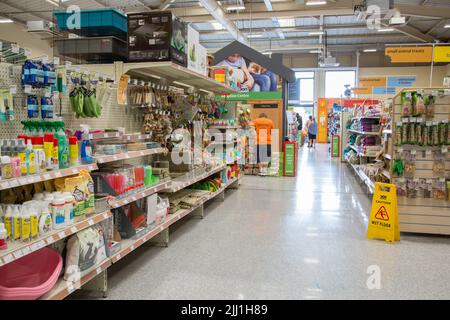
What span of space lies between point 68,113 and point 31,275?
1.42 m

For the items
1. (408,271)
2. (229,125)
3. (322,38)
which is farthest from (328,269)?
(322,38)

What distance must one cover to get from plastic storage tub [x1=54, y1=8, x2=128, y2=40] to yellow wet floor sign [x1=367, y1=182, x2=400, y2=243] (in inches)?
139

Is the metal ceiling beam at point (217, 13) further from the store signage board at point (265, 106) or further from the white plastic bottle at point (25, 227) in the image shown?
the white plastic bottle at point (25, 227)

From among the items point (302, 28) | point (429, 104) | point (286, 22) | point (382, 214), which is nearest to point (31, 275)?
point (382, 214)

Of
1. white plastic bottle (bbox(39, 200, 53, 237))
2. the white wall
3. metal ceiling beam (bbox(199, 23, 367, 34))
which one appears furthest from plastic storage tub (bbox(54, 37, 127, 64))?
metal ceiling beam (bbox(199, 23, 367, 34))

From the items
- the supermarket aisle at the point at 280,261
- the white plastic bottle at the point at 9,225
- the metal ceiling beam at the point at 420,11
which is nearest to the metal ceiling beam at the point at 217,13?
the metal ceiling beam at the point at 420,11

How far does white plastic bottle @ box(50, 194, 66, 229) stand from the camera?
2680mm

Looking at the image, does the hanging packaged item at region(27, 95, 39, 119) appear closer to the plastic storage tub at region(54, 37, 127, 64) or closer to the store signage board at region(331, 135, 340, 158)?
the plastic storage tub at region(54, 37, 127, 64)

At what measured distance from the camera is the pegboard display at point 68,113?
2.84 m

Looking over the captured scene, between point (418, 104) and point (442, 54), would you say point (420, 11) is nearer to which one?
point (442, 54)

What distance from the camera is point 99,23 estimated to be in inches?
158

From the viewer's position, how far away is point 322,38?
19.9 metres
